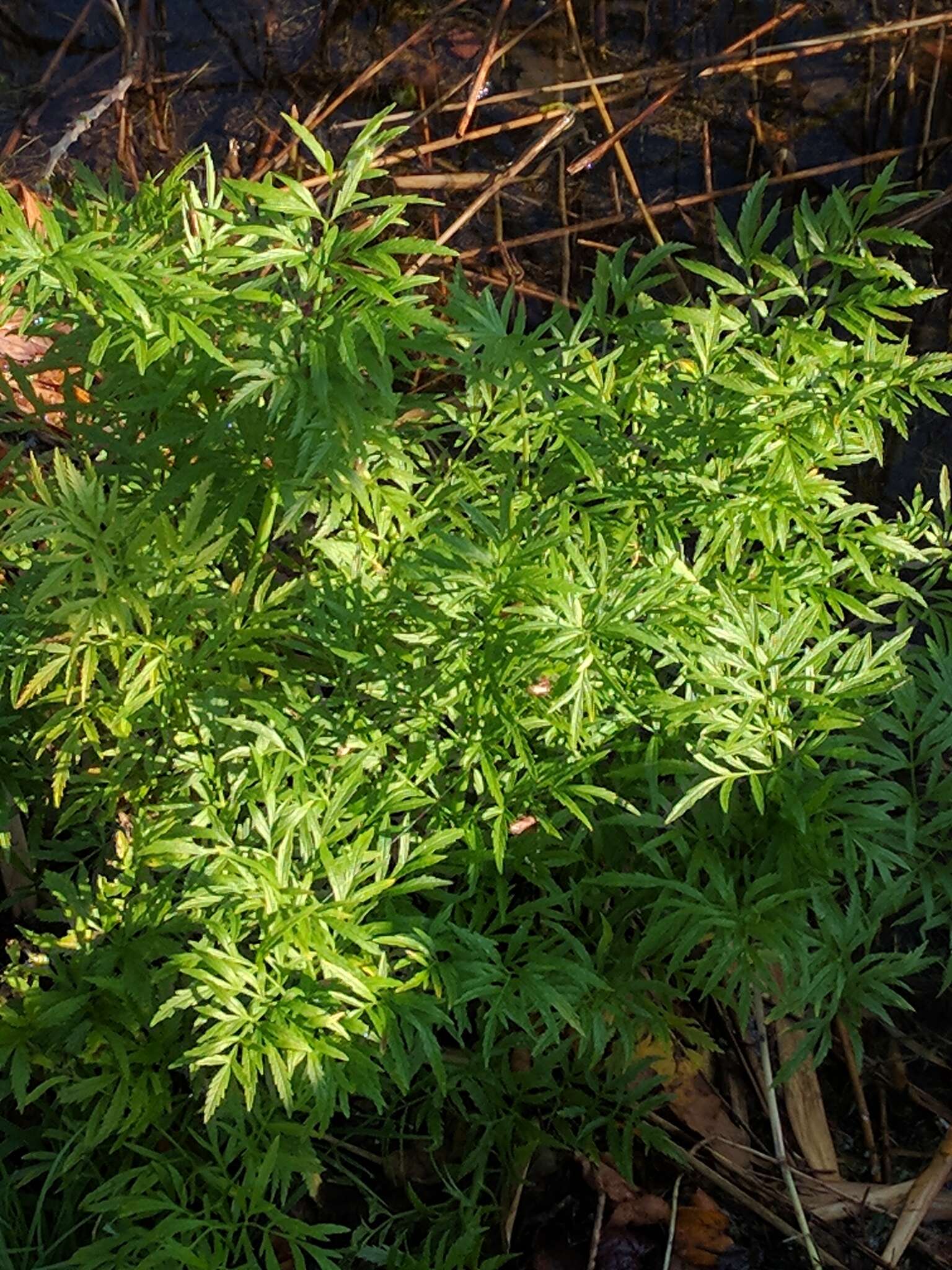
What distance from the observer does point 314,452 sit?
2164mm

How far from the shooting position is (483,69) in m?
5.18

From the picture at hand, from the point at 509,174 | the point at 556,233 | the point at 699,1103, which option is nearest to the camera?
the point at 699,1103

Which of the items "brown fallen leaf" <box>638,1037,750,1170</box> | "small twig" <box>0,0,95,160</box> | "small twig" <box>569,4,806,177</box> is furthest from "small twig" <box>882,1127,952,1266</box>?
"small twig" <box>0,0,95,160</box>

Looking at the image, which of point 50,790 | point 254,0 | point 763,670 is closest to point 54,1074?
point 50,790

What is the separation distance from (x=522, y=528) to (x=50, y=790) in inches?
56.1

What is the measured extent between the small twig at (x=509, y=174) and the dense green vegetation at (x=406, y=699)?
7.59 feet

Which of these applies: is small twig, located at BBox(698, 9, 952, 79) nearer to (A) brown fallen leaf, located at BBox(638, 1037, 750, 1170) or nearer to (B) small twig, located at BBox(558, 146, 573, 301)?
(B) small twig, located at BBox(558, 146, 573, 301)

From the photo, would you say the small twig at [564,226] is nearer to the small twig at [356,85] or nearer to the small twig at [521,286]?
the small twig at [521,286]

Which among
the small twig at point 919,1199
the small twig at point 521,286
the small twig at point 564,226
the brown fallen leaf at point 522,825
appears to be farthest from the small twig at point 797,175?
the small twig at point 919,1199

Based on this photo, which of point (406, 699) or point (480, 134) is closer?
point (406, 699)

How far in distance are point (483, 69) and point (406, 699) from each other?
12.2ft

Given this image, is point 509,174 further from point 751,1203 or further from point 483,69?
point 751,1203

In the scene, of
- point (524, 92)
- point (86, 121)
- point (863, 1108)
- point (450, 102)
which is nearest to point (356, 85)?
point (450, 102)

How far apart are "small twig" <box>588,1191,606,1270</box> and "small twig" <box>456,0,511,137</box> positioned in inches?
155
